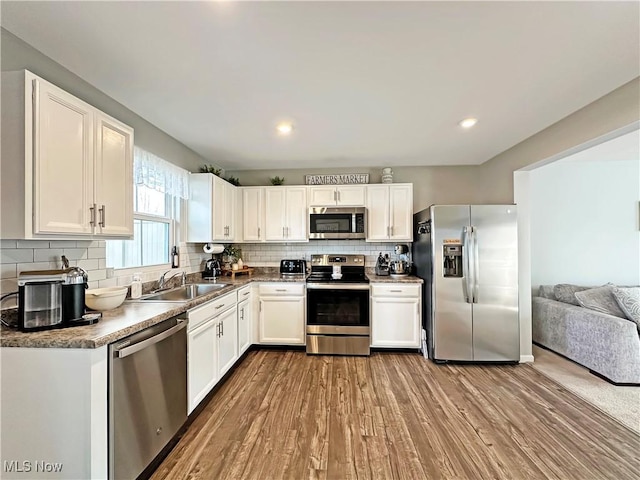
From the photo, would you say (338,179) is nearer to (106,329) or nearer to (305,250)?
(305,250)

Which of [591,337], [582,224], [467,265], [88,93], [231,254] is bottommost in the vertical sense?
[591,337]

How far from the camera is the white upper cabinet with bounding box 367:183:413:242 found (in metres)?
3.84

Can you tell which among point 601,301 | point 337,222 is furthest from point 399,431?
point 601,301

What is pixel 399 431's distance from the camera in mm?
2064

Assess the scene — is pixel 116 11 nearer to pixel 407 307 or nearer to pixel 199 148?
pixel 199 148

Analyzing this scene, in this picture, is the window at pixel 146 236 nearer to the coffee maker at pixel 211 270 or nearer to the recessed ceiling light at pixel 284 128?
the coffee maker at pixel 211 270

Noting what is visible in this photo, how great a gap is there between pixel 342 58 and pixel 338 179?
2412 millimetres

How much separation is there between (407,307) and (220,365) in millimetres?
2137

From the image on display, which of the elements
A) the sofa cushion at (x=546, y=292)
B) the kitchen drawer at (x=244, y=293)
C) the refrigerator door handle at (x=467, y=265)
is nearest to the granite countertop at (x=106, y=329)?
the kitchen drawer at (x=244, y=293)

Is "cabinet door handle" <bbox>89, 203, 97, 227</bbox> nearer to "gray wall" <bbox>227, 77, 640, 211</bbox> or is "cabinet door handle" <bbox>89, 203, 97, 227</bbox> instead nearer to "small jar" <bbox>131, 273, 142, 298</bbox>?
"small jar" <bbox>131, 273, 142, 298</bbox>

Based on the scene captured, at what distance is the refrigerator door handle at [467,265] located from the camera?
3.14 meters

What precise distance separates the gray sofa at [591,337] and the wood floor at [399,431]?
57 cm

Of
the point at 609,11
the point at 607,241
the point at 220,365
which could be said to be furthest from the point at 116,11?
the point at 607,241

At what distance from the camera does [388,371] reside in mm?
3031
